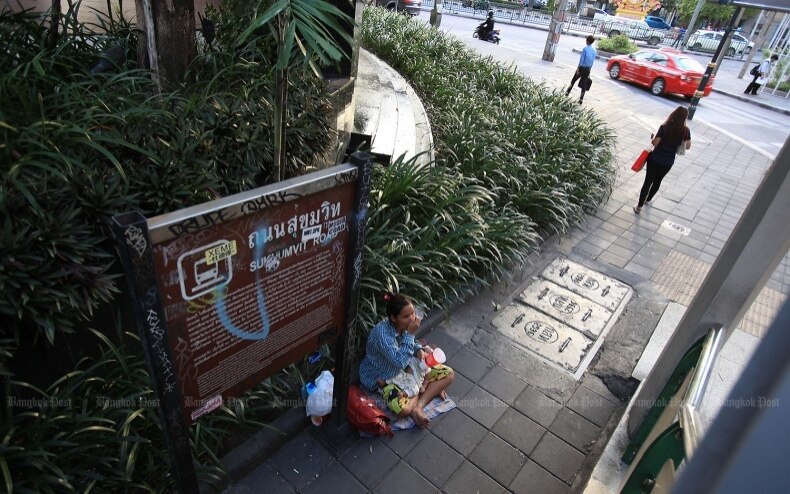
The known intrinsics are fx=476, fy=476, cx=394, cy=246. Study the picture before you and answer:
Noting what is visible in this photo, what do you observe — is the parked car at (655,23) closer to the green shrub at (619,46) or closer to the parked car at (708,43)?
the parked car at (708,43)

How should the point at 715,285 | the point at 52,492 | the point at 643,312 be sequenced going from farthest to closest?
the point at 643,312, the point at 715,285, the point at 52,492

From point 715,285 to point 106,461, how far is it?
3.23m

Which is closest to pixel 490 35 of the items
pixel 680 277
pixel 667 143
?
pixel 667 143

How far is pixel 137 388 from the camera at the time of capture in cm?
246

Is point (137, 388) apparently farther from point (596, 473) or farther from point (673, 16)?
point (673, 16)

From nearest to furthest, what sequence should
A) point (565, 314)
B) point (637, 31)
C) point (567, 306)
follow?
point (565, 314) → point (567, 306) → point (637, 31)

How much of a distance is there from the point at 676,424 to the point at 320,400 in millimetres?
1881

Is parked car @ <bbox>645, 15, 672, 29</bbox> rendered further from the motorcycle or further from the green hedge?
the green hedge

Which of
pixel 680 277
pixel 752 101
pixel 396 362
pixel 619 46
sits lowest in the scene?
pixel 752 101

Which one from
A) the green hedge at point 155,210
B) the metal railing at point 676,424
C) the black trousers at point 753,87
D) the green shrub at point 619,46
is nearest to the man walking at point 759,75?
the black trousers at point 753,87

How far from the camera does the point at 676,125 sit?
20.5ft

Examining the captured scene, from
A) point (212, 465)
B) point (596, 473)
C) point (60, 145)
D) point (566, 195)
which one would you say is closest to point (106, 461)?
point (212, 465)

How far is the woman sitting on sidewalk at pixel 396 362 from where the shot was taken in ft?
9.64

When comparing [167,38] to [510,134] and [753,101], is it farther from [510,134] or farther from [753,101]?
[753,101]
